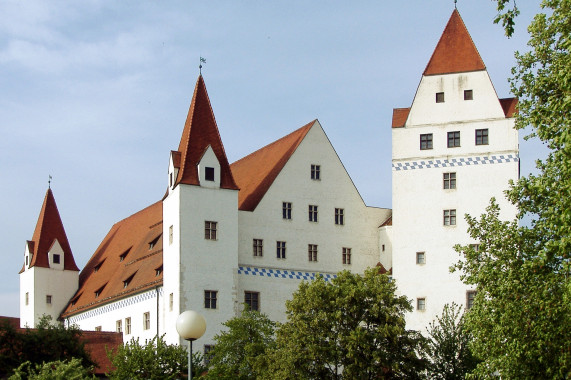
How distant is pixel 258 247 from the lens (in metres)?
55.1

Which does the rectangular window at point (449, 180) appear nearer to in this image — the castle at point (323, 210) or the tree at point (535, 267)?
the castle at point (323, 210)

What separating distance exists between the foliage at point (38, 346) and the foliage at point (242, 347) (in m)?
5.35

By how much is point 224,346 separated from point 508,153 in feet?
55.9

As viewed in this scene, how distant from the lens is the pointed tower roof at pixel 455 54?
2151 inches

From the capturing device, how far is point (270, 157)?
196 feet

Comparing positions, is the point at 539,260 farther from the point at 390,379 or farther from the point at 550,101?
the point at 390,379

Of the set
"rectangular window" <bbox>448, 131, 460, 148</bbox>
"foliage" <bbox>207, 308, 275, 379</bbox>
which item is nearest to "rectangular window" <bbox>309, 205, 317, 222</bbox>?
"rectangular window" <bbox>448, 131, 460, 148</bbox>

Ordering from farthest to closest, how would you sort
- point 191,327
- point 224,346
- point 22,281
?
point 22,281 < point 224,346 < point 191,327

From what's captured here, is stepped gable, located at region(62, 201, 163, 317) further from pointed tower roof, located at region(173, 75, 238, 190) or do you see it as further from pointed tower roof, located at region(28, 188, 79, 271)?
pointed tower roof, located at region(173, 75, 238, 190)

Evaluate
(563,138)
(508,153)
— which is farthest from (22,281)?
(563,138)

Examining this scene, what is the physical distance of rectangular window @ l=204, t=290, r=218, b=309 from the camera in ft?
171

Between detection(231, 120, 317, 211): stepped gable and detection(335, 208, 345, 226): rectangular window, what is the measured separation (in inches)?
146

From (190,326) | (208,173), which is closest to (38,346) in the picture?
(208,173)

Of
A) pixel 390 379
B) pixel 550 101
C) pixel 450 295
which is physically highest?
pixel 550 101
